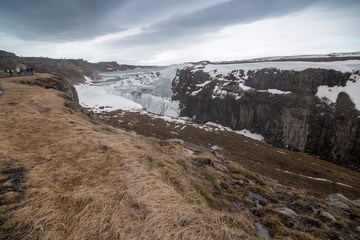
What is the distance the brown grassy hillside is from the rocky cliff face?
104 feet

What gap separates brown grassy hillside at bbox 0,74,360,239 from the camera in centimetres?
288

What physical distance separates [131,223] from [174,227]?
829 mm

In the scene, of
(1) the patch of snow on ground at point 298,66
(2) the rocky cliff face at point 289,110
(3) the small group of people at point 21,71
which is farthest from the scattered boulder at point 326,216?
(1) the patch of snow on ground at point 298,66

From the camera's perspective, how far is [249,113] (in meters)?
42.0

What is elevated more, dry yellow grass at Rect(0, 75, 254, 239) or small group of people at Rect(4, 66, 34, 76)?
small group of people at Rect(4, 66, 34, 76)

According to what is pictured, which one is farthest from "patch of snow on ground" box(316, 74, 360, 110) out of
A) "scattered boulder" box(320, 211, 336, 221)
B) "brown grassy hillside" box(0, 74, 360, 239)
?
"scattered boulder" box(320, 211, 336, 221)

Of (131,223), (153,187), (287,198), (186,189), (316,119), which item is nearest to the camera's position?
(131,223)

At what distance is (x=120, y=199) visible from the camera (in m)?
3.60

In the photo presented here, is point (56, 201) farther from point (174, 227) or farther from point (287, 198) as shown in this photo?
point (287, 198)

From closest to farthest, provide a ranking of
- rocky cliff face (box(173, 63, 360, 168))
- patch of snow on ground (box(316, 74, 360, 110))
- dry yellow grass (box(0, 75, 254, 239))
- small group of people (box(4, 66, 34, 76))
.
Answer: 1. dry yellow grass (box(0, 75, 254, 239))
2. small group of people (box(4, 66, 34, 76))
3. rocky cliff face (box(173, 63, 360, 168))
4. patch of snow on ground (box(316, 74, 360, 110))

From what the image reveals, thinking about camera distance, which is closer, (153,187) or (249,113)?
(153,187)

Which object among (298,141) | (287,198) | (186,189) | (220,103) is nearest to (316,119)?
(298,141)

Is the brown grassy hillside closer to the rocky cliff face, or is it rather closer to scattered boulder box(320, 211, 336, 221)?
scattered boulder box(320, 211, 336, 221)

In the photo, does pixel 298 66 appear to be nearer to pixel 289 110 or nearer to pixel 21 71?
pixel 289 110
